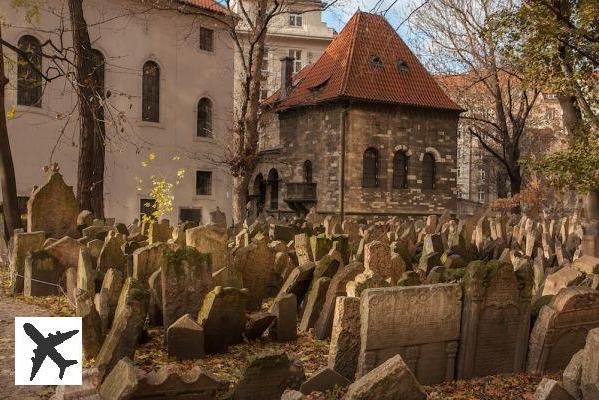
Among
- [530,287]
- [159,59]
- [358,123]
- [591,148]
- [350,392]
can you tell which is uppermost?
[159,59]

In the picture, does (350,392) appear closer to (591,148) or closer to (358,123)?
(591,148)

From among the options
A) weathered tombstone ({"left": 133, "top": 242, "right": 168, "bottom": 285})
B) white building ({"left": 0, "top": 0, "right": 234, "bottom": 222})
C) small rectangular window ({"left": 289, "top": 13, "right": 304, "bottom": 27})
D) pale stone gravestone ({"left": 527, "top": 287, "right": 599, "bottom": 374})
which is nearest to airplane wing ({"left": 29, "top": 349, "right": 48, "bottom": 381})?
weathered tombstone ({"left": 133, "top": 242, "right": 168, "bottom": 285})

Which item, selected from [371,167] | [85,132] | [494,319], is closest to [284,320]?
[494,319]

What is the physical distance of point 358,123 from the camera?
96.0ft

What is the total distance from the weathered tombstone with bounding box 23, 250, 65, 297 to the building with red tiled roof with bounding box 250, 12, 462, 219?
20505 millimetres

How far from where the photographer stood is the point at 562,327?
5746 millimetres

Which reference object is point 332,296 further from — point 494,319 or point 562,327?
point 562,327

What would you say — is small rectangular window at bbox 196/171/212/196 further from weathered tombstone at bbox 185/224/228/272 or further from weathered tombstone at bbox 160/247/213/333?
weathered tombstone at bbox 160/247/213/333

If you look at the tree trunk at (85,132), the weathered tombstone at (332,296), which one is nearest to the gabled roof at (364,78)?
the tree trunk at (85,132)

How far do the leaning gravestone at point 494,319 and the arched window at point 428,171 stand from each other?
2563 centimetres

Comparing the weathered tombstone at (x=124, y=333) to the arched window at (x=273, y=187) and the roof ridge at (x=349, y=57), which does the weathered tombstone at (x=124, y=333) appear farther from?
the arched window at (x=273, y=187)

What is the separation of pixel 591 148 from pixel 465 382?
30.2 feet

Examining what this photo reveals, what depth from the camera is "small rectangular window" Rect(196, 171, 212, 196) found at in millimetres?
28656

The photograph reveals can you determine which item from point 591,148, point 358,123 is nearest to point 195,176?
point 358,123
